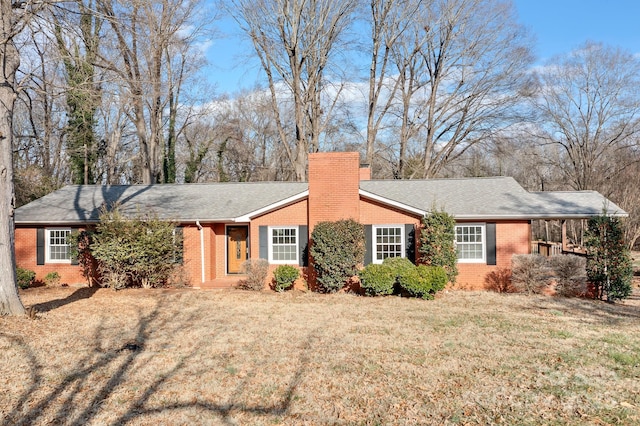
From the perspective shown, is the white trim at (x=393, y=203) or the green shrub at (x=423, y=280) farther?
the white trim at (x=393, y=203)

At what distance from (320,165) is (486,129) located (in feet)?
55.3

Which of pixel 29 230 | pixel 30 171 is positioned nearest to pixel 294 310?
pixel 29 230

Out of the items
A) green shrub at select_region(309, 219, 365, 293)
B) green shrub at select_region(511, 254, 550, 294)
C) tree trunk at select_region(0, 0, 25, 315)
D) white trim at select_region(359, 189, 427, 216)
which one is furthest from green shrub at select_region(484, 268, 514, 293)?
tree trunk at select_region(0, 0, 25, 315)

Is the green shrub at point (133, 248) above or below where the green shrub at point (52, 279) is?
above

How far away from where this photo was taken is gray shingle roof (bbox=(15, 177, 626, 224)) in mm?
14172

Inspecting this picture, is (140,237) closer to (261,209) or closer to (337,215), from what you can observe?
(261,209)

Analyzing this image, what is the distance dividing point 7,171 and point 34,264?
8.16 metres

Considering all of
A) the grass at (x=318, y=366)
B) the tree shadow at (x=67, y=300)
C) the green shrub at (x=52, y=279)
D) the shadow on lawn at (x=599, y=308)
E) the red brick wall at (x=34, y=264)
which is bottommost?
the shadow on lawn at (x=599, y=308)

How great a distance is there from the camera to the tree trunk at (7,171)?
28.6ft

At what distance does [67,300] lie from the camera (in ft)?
38.5

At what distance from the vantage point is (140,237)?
13.6m

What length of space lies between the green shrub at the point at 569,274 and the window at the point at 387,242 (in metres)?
4.51

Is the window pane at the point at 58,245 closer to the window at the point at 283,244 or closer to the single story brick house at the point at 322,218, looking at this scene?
the single story brick house at the point at 322,218

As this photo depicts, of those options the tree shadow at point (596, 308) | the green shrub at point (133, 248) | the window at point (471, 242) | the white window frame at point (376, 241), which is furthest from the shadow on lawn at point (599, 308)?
the green shrub at point (133, 248)
